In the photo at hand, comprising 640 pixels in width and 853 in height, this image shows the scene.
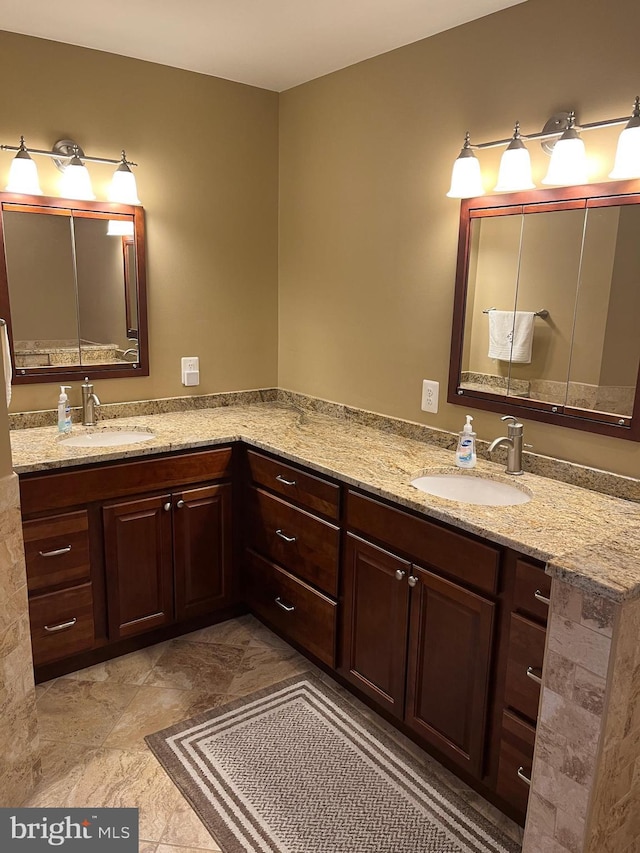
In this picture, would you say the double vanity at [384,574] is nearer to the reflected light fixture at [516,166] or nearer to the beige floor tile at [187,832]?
the beige floor tile at [187,832]

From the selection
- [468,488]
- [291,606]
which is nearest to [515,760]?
[468,488]

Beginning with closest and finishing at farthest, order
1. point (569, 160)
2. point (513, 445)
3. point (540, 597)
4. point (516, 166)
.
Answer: point (540, 597) → point (569, 160) → point (516, 166) → point (513, 445)

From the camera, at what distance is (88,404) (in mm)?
2793

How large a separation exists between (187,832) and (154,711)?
1.83 ft

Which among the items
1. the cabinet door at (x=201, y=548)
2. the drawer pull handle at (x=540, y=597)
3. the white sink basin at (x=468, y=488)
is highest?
the white sink basin at (x=468, y=488)

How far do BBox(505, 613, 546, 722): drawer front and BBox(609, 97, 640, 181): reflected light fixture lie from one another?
4.17 ft

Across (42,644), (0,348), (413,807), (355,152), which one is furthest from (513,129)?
(42,644)

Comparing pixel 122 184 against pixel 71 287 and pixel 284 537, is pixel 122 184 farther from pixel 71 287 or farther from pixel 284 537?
pixel 284 537

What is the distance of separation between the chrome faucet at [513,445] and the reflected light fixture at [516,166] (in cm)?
78

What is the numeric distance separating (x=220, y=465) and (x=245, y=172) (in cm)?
148

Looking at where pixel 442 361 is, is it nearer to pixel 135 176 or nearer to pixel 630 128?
pixel 630 128

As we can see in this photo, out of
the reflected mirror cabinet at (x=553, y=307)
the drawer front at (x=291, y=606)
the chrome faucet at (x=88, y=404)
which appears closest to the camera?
the reflected mirror cabinet at (x=553, y=307)

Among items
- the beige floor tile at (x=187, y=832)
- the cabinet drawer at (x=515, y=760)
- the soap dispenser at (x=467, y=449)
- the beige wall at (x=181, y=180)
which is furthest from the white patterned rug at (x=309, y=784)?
the beige wall at (x=181, y=180)

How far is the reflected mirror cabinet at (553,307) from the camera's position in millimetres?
1958
